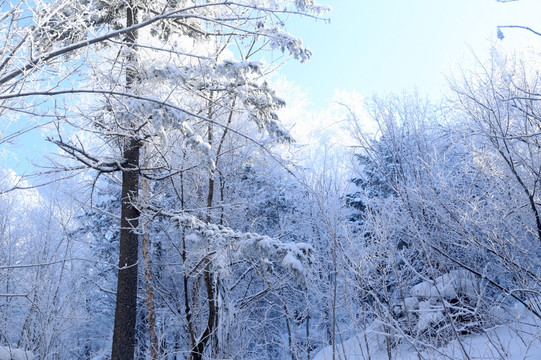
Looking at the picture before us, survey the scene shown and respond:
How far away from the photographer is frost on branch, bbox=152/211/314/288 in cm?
410

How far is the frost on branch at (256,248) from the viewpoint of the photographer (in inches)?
161

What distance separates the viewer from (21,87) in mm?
3002

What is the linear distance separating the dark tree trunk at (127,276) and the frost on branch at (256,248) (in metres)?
1.23

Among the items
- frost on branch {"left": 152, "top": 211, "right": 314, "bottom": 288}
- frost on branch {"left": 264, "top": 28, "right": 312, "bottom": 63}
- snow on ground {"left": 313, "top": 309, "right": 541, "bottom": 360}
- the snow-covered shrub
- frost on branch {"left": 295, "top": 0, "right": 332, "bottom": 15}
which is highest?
frost on branch {"left": 295, "top": 0, "right": 332, "bottom": 15}

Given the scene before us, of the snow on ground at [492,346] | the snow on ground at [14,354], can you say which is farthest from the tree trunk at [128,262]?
the snow on ground at [492,346]

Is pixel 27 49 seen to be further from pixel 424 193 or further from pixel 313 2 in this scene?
pixel 424 193

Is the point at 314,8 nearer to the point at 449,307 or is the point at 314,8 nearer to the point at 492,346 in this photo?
the point at 449,307

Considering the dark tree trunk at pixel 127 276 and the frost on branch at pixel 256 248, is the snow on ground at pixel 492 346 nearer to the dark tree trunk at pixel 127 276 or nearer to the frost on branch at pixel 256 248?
the frost on branch at pixel 256 248

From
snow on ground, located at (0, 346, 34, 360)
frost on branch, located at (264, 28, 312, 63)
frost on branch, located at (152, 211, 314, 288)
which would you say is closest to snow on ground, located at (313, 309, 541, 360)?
frost on branch, located at (152, 211, 314, 288)

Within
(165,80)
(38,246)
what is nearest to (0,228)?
(38,246)

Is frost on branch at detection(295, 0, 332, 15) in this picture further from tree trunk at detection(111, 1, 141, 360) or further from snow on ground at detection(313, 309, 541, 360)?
snow on ground at detection(313, 309, 541, 360)

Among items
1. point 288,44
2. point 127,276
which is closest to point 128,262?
point 127,276

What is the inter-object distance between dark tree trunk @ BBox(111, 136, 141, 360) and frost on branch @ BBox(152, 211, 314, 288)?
123 cm

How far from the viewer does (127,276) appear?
647cm
